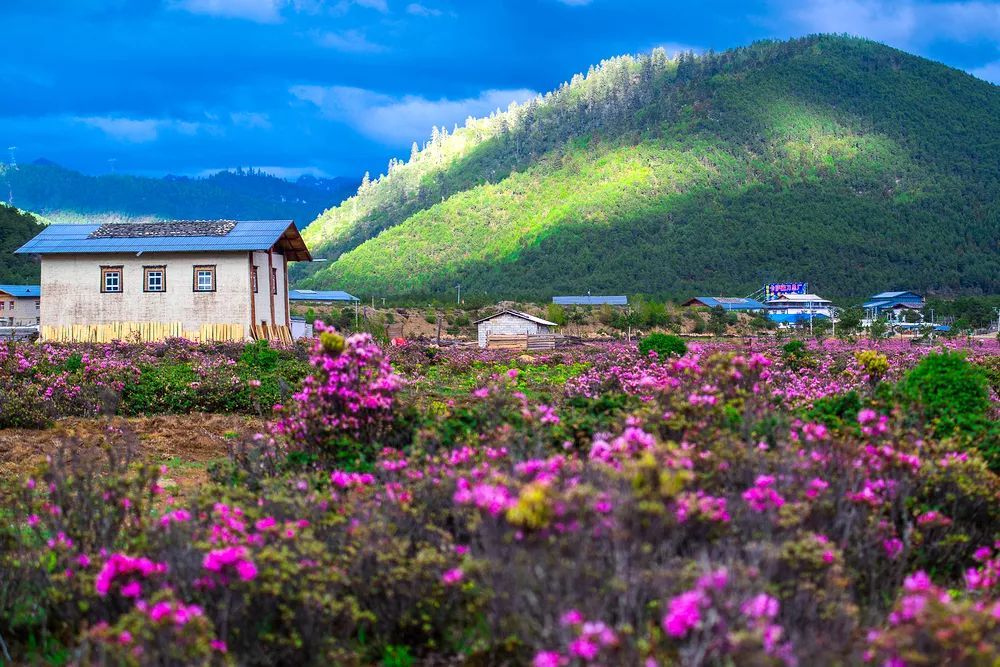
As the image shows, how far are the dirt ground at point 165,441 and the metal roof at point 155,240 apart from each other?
16.9 m

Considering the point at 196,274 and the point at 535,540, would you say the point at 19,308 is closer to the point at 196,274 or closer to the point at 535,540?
the point at 196,274

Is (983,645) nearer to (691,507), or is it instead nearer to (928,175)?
(691,507)

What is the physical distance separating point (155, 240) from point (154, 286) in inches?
62.6

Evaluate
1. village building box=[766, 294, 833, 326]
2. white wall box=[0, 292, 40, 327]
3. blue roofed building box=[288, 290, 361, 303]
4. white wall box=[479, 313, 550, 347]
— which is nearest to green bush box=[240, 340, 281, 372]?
white wall box=[479, 313, 550, 347]

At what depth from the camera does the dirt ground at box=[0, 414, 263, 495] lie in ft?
31.6

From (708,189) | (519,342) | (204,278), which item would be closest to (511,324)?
(519,342)

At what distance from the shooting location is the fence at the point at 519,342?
37.5 meters

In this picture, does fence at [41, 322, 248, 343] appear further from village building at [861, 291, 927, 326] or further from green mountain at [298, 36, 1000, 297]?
village building at [861, 291, 927, 326]

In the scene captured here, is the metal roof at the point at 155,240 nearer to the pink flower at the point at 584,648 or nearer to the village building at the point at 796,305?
the pink flower at the point at 584,648

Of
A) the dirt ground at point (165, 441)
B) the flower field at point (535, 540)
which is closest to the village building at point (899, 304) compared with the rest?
the dirt ground at point (165, 441)

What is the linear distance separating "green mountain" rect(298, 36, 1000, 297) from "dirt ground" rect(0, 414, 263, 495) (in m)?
89.8

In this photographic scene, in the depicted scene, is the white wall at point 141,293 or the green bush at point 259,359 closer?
the green bush at point 259,359

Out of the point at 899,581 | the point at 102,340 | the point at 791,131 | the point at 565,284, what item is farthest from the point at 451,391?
the point at 791,131

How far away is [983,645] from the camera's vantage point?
296 centimetres
